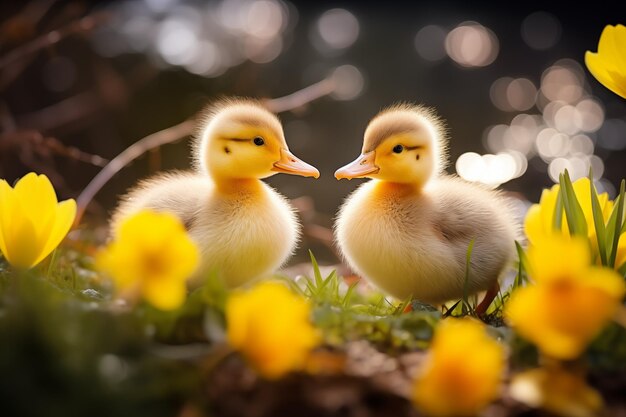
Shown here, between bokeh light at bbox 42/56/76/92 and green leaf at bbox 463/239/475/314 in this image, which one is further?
bokeh light at bbox 42/56/76/92

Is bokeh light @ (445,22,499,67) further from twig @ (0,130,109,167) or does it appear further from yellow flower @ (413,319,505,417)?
yellow flower @ (413,319,505,417)

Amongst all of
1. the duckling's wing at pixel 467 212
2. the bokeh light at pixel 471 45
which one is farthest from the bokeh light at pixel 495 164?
the duckling's wing at pixel 467 212

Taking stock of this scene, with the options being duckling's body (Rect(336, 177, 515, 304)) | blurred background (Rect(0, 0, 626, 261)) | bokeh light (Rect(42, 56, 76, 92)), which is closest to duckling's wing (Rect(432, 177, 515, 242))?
duckling's body (Rect(336, 177, 515, 304))

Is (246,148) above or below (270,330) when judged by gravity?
above

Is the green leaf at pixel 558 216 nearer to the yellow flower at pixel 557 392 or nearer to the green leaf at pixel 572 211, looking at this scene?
the green leaf at pixel 572 211

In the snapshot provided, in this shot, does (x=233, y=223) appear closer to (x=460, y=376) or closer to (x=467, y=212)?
(x=467, y=212)

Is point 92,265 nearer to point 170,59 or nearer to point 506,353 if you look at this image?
point 506,353

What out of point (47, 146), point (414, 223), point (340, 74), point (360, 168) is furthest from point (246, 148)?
point (340, 74)
